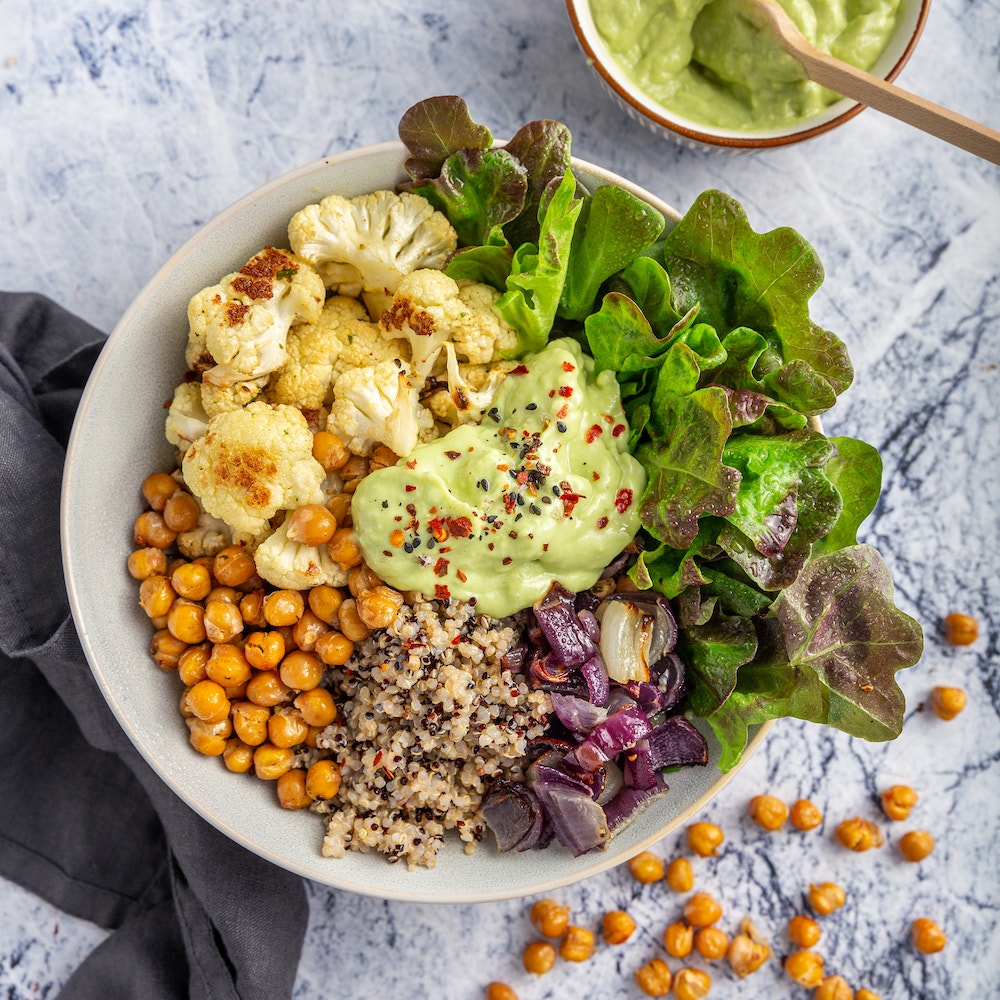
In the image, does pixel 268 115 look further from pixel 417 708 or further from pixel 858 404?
pixel 858 404

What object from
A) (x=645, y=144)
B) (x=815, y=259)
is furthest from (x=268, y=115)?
(x=815, y=259)

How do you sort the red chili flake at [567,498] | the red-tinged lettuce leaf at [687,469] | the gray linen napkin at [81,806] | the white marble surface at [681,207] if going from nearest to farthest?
the red-tinged lettuce leaf at [687,469], the red chili flake at [567,498], the gray linen napkin at [81,806], the white marble surface at [681,207]

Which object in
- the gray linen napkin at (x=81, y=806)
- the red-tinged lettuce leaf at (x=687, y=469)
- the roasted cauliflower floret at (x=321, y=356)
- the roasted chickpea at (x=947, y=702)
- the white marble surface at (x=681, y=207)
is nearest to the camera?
the red-tinged lettuce leaf at (x=687, y=469)

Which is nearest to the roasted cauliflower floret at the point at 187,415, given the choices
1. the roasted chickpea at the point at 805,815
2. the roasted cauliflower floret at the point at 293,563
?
the roasted cauliflower floret at the point at 293,563

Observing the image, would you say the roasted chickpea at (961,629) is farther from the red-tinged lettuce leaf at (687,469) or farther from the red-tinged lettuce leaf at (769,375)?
the red-tinged lettuce leaf at (687,469)

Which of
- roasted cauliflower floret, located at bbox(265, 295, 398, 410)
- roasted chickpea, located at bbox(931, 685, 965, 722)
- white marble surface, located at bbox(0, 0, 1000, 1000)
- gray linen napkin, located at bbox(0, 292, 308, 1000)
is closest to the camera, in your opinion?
roasted cauliflower floret, located at bbox(265, 295, 398, 410)

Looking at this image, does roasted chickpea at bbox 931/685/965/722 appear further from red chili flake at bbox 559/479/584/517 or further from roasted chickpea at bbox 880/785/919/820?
red chili flake at bbox 559/479/584/517

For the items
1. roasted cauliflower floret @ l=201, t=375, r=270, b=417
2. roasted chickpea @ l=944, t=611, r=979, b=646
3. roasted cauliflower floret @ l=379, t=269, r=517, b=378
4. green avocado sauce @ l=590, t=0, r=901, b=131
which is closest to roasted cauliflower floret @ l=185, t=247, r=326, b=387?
roasted cauliflower floret @ l=201, t=375, r=270, b=417
